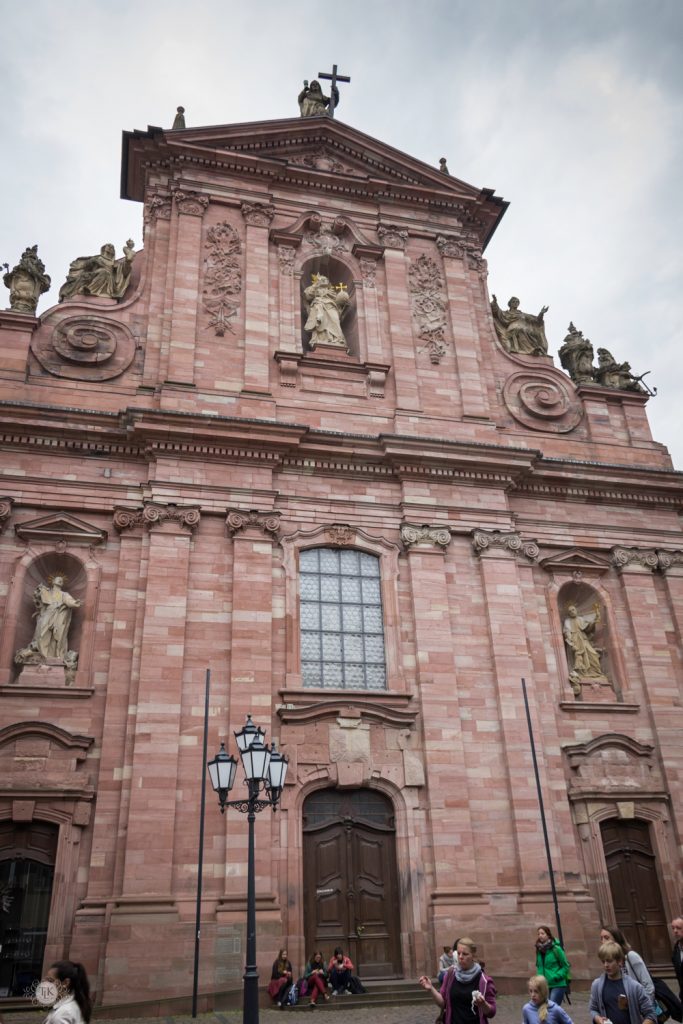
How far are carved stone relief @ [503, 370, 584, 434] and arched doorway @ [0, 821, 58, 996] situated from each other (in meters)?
13.6

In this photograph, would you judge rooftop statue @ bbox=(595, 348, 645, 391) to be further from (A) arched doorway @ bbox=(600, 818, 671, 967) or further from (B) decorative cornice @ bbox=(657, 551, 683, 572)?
(A) arched doorway @ bbox=(600, 818, 671, 967)

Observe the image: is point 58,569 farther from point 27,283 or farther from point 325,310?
point 325,310

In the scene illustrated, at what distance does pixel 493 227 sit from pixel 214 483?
38.9 feet

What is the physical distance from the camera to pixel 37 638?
15.8m

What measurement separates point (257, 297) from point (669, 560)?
10.9 meters

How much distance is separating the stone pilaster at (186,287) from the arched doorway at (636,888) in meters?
12.4

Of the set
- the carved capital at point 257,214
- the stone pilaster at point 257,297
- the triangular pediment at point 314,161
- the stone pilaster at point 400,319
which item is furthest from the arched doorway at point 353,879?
the triangular pediment at point 314,161

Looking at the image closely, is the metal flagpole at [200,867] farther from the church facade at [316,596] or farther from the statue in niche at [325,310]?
the statue in niche at [325,310]

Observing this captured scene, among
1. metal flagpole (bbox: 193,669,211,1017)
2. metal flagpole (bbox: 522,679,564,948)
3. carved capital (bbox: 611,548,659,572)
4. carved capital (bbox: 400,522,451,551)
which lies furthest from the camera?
carved capital (bbox: 611,548,659,572)

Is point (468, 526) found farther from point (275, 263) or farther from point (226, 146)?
point (226, 146)

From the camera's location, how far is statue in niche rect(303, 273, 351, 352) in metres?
20.8

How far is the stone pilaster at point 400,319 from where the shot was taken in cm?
2008

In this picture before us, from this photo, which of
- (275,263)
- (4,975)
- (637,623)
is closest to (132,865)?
(4,975)

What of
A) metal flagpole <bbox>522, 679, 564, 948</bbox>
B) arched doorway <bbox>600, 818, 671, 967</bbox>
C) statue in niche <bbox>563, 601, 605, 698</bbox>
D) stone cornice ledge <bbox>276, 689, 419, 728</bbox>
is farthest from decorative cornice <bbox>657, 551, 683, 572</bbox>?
stone cornice ledge <bbox>276, 689, 419, 728</bbox>
